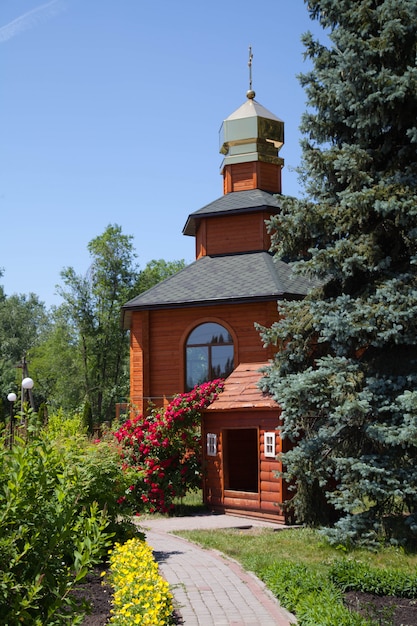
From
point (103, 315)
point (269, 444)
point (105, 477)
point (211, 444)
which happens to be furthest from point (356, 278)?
point (103, 315)

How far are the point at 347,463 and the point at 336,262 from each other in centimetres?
333

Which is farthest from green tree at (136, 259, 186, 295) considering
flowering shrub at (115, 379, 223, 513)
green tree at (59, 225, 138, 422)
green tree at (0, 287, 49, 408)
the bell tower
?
flowering shrub at (115, 379, 223, 513)

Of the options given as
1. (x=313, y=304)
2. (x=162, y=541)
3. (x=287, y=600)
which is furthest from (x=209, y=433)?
(x=287, y=600)

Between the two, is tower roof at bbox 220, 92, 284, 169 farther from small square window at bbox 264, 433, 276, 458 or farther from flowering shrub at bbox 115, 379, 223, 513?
small square window at bbox 264, 433, 276, 458

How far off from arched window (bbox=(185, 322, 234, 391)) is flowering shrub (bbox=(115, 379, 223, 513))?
3.20m

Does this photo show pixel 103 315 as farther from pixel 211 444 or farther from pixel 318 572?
pixel 318 572

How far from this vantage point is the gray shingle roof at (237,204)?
2122 centimetres

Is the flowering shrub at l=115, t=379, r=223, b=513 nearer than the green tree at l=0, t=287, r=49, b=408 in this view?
Yes

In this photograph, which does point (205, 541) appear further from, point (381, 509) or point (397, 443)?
point (397, 443)

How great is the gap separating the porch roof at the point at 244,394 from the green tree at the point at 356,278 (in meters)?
1.35

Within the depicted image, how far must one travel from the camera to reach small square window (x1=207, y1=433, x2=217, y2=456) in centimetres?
1446

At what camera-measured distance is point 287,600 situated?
7125mm

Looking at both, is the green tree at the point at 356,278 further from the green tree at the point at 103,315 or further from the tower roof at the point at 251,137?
the green tree at the point at 103,315

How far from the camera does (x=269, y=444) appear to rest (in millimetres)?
12898
